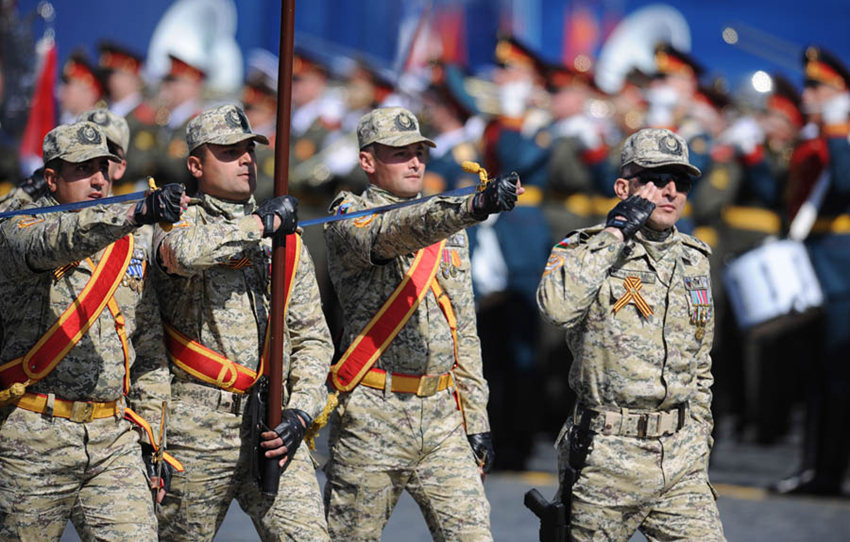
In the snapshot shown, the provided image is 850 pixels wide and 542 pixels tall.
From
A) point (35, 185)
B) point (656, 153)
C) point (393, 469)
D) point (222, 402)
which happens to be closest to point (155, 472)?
point (222, 402)

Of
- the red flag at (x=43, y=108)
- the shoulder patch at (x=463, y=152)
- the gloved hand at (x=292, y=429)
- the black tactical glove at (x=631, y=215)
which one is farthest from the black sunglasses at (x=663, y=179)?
the red flag at (x=43, y=108)

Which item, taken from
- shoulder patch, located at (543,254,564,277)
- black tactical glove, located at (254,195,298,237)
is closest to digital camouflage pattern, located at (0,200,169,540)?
black tactical glove, located at (254,195,298,237)

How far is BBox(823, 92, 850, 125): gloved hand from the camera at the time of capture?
10711mm

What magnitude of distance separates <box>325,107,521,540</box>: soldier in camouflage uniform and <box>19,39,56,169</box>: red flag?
21.1 ft

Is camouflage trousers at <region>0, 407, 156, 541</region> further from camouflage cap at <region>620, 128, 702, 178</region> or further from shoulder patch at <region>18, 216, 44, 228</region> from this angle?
camouflage cap at <region>620, 128, 702, 178</region>

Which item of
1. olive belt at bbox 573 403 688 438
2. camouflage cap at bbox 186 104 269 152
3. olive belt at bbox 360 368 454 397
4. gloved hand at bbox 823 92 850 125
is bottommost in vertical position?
olive belt at bbox 573 403 688 438

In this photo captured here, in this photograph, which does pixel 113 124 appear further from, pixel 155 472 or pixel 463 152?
pixel 463 152

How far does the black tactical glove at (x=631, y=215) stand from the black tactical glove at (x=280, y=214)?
50.9 inches

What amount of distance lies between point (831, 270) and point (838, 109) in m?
1.13

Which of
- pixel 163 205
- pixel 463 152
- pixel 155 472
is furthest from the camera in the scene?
pixel 463 152

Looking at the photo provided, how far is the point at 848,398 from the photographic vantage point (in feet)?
35.5

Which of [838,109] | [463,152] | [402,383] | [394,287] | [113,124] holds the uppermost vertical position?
[838,109]

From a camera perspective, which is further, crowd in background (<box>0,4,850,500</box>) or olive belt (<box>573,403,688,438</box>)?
crowd in background (<box>0,4,850,500</box>)

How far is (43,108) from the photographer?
41.8ft
